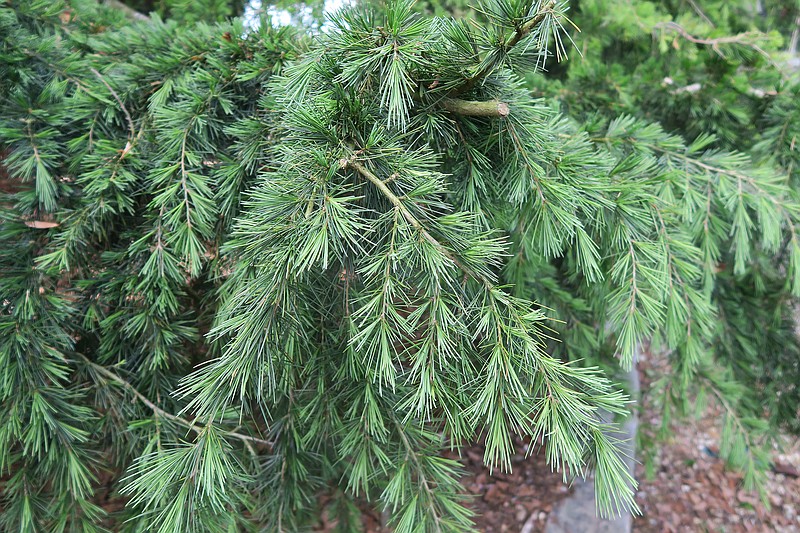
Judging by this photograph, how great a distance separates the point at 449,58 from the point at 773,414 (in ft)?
5.82

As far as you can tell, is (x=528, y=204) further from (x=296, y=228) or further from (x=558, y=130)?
(x=296, y=228)

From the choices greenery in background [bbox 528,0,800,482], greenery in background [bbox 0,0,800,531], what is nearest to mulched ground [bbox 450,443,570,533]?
greenery in background [bbox 528,0,800,482]

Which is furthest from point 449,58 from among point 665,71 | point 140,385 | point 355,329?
point 665,71

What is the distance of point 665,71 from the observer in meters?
1.69

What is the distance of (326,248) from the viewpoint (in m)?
0.68

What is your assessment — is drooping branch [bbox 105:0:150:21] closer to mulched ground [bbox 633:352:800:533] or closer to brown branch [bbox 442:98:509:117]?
brown branch [bbox 442:98:509:117]

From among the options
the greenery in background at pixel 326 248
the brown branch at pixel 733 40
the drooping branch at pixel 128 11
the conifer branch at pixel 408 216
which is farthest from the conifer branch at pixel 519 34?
the drooping branch at pixel 128 11

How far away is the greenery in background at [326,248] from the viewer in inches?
29.5

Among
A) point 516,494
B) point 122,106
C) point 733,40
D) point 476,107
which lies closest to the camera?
point 476,107

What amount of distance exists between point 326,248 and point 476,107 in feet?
1.14

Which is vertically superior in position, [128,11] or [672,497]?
[128,11]

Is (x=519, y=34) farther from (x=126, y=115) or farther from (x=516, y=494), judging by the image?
(x=516, y=494)

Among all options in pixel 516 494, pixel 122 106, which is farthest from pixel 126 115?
pixel 516 494

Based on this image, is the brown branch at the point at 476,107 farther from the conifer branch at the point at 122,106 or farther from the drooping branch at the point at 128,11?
the drooping branch at the point at 128,11
